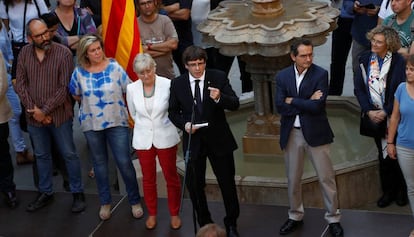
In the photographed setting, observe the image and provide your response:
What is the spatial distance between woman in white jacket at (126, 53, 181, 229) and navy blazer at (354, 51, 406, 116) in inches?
64.0

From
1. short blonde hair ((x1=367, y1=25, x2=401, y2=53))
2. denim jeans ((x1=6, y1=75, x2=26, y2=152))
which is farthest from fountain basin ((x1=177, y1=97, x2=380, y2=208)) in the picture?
denim jeans ((x1=6, y1=75, x2=26, y2=152))

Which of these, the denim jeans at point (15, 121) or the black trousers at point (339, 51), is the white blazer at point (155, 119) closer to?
the denim jeans at point (15, 121)

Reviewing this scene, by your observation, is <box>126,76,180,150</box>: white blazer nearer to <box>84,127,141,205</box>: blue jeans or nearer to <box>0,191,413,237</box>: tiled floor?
<box>84,127,141,205</box>: blue jeans

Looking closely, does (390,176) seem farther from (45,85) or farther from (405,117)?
(45,85)

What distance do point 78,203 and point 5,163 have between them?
32.0 inches

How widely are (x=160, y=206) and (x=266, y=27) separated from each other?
1.95 metres

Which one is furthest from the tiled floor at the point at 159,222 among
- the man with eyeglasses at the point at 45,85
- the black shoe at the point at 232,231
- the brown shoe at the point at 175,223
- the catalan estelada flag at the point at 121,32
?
the catalan estelada flag at the point at 121,32

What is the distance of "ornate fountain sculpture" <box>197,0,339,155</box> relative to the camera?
23.9 ft

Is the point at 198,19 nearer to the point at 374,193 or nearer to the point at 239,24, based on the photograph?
the point at 239,24

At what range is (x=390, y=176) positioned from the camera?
23.0 ft

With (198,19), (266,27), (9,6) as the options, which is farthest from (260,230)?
(9,6)

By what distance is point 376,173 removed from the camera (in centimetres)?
728

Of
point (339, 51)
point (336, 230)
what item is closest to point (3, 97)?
point (336, 230)

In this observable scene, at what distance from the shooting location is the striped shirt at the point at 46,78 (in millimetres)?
6824
